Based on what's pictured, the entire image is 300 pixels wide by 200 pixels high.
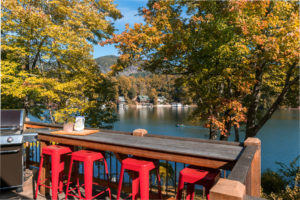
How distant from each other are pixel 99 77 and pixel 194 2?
4.43 meters

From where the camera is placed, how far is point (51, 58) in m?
7.99

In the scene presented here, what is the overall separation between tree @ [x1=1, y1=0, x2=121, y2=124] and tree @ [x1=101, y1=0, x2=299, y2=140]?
1.89 metres

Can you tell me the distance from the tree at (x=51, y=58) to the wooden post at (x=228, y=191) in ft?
22.3

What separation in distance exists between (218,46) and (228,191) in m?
4.84

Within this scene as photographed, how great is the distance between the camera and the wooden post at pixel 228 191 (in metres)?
0.95

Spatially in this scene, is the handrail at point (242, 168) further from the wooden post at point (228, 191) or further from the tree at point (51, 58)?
the tree at point (51, 58)

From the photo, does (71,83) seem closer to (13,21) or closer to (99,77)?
(99,77)

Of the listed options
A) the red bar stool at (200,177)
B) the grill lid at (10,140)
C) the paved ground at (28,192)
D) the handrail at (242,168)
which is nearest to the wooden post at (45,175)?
the paved ground at (28,192)

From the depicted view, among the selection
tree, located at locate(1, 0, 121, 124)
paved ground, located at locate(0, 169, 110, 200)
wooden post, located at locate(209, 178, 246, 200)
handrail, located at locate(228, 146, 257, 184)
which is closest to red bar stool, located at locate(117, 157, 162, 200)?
handrail, located at locate(228, 146, 257, 184)

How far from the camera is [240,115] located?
5.96m

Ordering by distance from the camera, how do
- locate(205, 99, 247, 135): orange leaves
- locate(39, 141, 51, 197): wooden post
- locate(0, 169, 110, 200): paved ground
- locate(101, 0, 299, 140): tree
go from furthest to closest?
locate(205, 99, 247, 135): orange leaves < locate(101, 0, 299, 140): tree < locate(39, 141, 51, 197): wooden post < locate(0, 169, 110, 200): paved ground

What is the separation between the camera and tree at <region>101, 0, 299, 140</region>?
516 cm

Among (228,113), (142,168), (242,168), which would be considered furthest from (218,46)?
(242,168)

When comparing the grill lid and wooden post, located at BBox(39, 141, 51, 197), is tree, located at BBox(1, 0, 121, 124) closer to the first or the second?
wooden post, located at BBox(39, 141, 51, 197)
